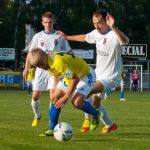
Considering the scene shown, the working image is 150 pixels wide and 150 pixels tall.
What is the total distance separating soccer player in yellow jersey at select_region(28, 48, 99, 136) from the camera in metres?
9.02

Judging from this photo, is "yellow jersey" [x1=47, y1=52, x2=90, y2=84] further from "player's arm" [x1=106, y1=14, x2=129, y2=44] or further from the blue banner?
the blue banner

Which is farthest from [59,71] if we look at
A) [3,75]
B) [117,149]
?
[3,75]

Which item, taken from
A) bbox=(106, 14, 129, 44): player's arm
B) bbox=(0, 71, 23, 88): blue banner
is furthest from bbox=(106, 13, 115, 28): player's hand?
bbox=(0, 71, 23, 88): blue banner

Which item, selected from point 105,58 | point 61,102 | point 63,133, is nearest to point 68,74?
point 61,102

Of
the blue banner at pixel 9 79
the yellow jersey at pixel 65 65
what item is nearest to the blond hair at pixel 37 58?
the yellow jersey at pixel 65 65

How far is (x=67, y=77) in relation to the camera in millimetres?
9234

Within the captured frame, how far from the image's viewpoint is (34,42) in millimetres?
12523

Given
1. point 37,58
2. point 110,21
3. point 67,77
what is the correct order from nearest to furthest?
1. point 37,58
2. point 67,77
3. point 110,21

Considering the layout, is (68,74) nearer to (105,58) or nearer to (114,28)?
(114,28)

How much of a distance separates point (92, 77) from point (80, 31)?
59.2m

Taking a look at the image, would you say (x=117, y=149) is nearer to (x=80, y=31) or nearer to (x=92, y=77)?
(x=92, y=77)

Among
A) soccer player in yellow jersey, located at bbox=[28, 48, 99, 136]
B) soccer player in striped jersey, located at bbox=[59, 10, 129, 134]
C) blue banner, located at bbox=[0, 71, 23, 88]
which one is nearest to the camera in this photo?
soccer player in yellow jersey, located at bbox=[28, 48, 99, 136]

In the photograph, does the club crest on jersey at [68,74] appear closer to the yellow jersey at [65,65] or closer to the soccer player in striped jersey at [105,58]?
the yellow jersey at [65,65]

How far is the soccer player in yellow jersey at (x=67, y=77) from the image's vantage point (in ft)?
29.6
